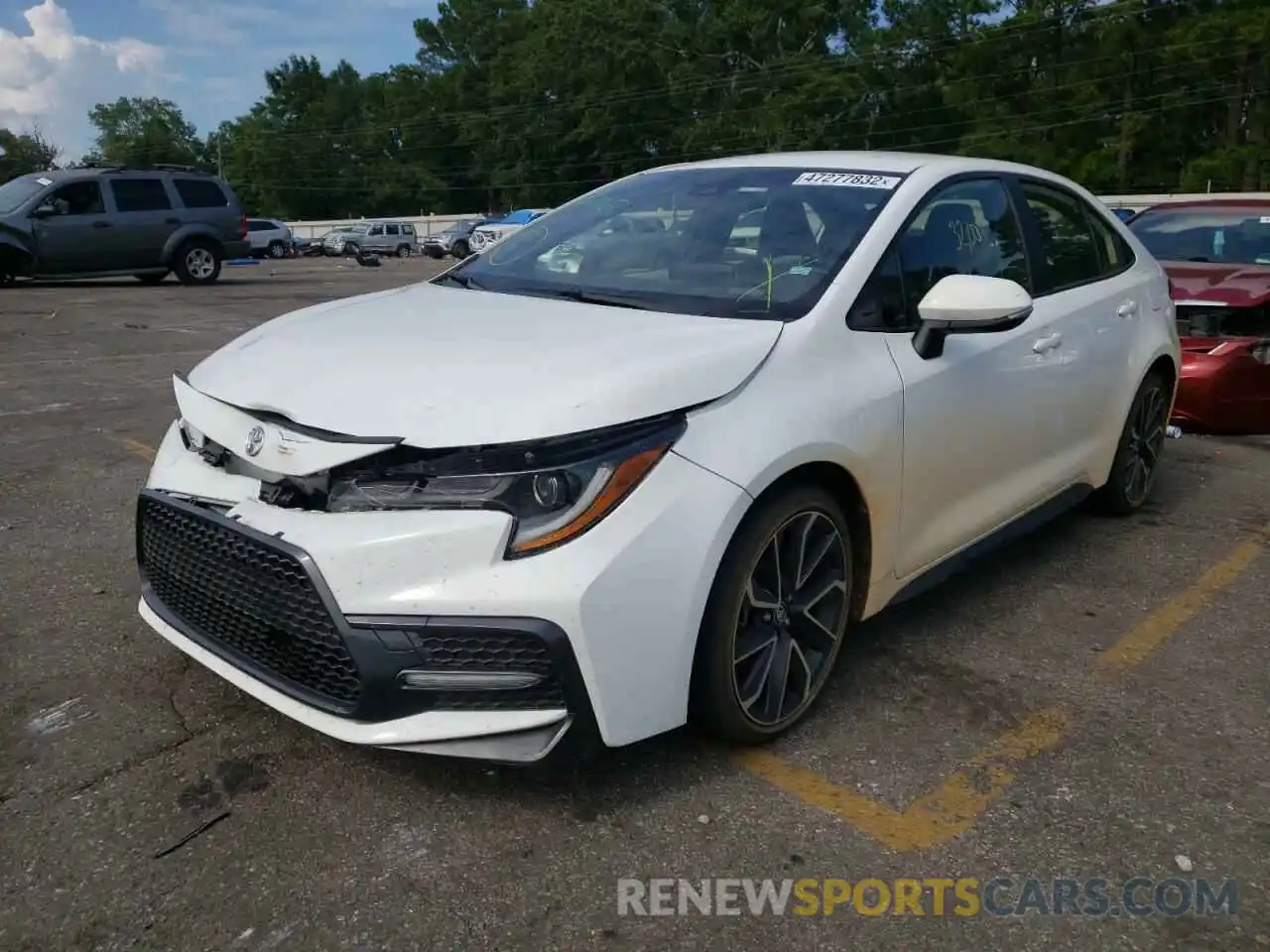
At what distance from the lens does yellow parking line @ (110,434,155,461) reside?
583cm

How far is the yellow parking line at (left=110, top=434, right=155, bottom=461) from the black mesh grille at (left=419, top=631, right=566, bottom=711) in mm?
3994

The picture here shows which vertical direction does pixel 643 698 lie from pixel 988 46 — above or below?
below

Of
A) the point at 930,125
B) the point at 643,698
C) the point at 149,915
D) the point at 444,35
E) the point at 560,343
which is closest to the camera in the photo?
the point at 149,915

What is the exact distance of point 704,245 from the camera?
3445mm

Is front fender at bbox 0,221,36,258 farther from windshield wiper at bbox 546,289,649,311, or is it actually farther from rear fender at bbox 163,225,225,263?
windshield wiper at bbox 546,289,649,311

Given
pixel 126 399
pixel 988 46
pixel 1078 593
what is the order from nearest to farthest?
pixel 1078 593 → pixel 126 399 → pixel 988 46

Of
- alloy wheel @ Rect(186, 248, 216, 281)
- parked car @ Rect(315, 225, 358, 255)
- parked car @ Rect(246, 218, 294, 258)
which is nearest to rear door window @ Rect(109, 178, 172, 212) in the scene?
alloy wheel @ Rect(186, 248, 216, 281)

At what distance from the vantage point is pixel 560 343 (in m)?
2.73

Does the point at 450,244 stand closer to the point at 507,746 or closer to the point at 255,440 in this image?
the point at 255,440

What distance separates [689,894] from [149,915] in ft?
3.61

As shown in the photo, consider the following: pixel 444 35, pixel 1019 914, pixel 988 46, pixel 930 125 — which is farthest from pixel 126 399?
pixel 444 35

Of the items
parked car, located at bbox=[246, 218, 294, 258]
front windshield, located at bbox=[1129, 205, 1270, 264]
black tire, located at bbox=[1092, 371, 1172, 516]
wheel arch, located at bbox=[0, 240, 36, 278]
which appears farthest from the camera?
parked car, located at bbox=[246, 218, 294, 258]

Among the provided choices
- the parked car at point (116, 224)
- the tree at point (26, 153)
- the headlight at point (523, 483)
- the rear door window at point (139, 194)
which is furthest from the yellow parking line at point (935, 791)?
the tree at point (26, 153)

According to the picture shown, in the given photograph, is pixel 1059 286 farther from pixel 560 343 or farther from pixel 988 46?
pixel 988 46
